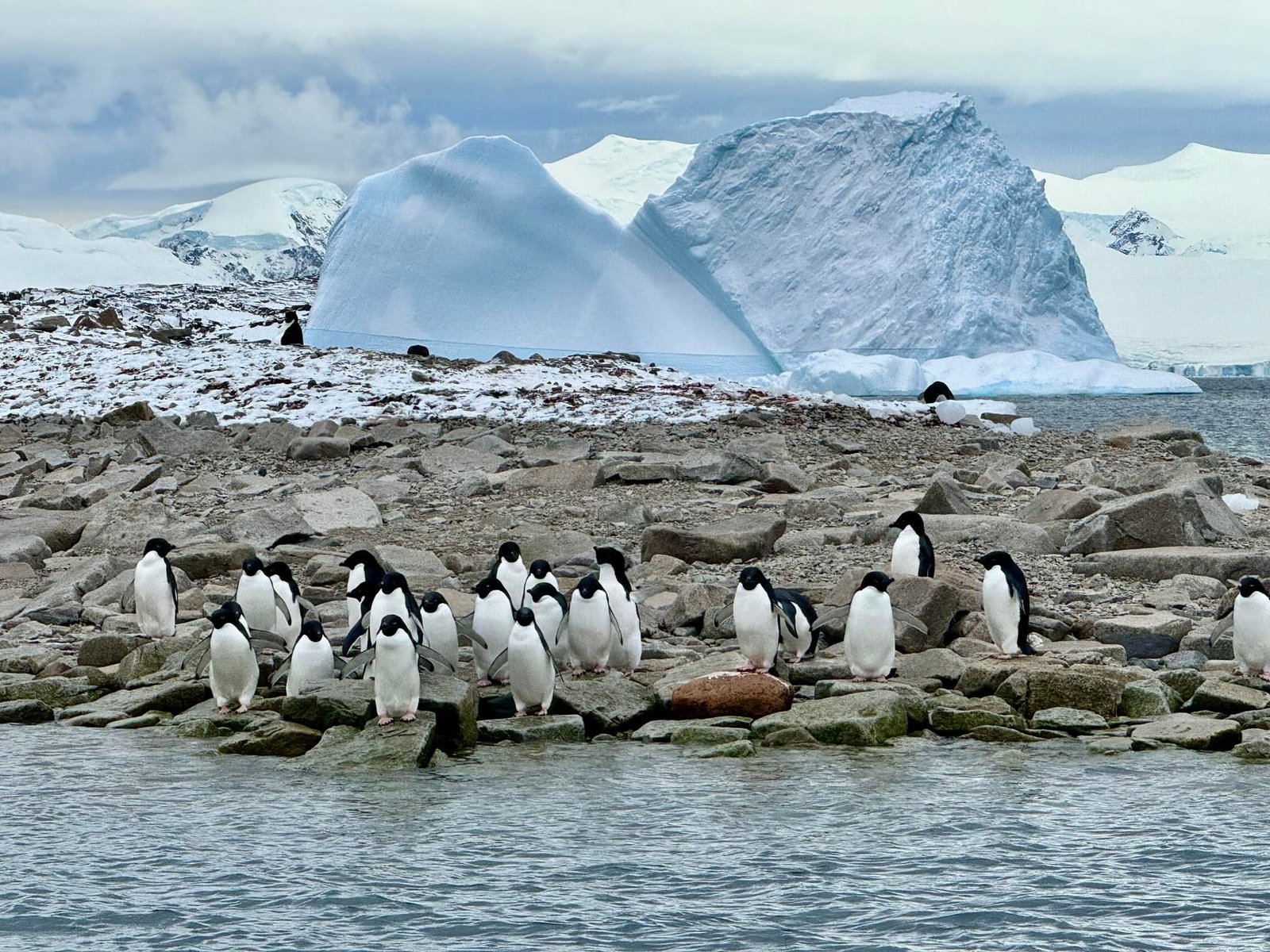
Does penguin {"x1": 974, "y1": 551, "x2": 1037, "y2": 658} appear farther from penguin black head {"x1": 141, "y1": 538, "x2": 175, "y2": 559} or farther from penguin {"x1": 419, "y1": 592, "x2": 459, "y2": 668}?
penguin black head {"x1": 141, "y1": 538, "x2": 175, "y2": 559}

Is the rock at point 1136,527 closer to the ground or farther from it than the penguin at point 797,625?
farther from it

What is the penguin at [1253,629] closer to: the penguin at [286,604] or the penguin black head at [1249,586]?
the penguin black head at [1249,586]

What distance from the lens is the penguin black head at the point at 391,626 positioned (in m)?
6.63

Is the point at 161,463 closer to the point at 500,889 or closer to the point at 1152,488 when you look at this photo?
the point at 1152,488

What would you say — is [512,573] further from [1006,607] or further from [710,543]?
[1006,607]

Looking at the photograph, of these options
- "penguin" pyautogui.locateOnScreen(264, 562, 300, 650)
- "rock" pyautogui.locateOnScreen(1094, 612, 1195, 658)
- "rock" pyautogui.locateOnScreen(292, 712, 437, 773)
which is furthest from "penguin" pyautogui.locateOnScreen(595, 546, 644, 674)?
"rock" pyautogui.locateOnScreen(1094, 612, 1195, 658)

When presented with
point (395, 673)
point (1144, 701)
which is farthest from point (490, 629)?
point (1144, 701)

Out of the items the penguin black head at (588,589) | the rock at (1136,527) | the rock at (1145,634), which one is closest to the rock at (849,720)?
the penguin black head at (588,589)

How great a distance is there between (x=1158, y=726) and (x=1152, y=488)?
6.75 metres

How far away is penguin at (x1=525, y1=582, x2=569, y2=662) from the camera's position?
768cm

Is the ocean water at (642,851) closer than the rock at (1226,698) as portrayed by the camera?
Yes

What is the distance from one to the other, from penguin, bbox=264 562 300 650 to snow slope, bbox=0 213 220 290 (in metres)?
70.3

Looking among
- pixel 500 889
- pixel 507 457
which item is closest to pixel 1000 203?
pixel 507 457

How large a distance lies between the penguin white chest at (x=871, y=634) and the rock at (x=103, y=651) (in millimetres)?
4138
